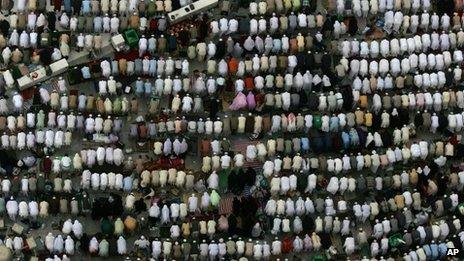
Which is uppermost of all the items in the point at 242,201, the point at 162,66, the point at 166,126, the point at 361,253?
the point at 162,66

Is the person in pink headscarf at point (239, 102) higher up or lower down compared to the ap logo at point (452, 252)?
higher up

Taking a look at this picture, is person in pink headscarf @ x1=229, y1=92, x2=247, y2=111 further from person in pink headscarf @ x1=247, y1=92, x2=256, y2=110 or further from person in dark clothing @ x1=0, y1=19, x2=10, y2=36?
person in dark clothing @ x1=0, y1=19, x2=10, y2=36

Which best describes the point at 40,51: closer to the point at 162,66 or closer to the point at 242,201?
the point at 162,66

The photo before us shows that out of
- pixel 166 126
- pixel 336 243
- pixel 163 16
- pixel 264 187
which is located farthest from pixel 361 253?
pixel 163 16

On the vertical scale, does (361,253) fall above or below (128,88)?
below

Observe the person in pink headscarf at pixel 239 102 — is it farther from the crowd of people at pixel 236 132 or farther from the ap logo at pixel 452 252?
the ap logo at pixel 452 252

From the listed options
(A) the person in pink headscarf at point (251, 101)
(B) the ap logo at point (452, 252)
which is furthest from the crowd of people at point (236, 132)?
(B) the ap logo at point (452, 252)
